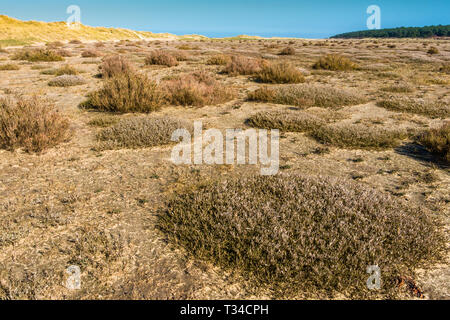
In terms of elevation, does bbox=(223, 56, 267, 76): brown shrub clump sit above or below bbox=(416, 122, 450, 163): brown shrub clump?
above

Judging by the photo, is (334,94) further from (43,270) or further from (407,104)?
(43,270)

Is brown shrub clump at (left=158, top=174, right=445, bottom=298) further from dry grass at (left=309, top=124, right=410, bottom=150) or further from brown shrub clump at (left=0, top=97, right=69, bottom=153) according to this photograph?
brown shrub clump at (left=0, top=97, right=69, bottom=153)

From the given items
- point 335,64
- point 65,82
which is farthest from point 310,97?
point 65,82

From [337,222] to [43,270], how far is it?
334 centimetres

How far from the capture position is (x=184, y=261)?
9.84 ft

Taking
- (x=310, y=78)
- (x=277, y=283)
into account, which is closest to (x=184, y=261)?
(x=277, y=283)

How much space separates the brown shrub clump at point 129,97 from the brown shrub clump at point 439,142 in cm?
742

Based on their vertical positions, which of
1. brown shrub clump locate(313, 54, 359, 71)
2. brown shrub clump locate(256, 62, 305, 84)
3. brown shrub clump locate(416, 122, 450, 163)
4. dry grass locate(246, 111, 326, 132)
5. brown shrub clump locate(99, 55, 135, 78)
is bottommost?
brown shrub clump locate(416, 122, 450, 163)

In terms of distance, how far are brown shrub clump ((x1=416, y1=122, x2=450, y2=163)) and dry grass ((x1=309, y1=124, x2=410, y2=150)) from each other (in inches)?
21.1

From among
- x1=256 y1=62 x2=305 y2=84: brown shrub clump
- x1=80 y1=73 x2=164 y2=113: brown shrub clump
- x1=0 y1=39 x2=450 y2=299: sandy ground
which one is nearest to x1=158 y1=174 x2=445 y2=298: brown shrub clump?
x1=0 y1=39 x2=450 y2=299: sandy ground

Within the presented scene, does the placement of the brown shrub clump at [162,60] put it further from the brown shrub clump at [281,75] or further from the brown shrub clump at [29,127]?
the brown shrub clump at [29,127]

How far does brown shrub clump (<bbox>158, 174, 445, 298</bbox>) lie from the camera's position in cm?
270

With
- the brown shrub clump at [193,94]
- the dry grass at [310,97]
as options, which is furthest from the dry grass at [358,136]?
the brown shrub clump at [193,94]

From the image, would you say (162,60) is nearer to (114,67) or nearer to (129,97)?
(114,67)
